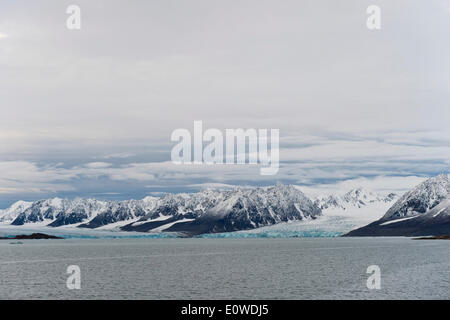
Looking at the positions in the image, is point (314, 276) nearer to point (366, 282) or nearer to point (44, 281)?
point (366, 282)

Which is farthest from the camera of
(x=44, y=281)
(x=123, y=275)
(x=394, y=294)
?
(x=123, y=275)
